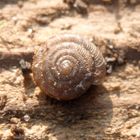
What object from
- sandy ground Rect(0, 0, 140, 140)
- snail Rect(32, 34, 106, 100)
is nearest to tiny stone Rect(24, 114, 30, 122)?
sandy ground Rect(0, 0, 140, 140)

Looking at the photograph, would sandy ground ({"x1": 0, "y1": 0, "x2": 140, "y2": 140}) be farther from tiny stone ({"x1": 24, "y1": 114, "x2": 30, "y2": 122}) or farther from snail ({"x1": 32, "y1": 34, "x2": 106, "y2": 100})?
snail ({"x1": 32, "y1": 34, "x2": 106, "y2": 100})

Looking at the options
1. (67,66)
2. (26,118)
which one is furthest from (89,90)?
(26,118)

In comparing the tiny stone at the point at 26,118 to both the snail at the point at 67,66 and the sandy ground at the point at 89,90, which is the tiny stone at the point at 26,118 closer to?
the sandy ground at the point at 89,90

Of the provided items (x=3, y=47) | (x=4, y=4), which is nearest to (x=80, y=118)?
(x=3, y=47)

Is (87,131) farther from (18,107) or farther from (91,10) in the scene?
(91,10)

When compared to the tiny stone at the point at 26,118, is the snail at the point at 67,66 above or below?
above

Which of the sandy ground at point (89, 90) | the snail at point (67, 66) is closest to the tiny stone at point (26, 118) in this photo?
the sandy ground at point (89, 90)
